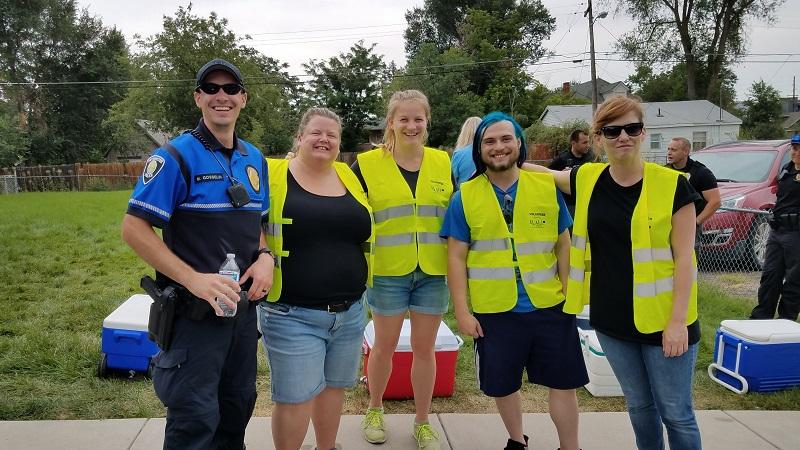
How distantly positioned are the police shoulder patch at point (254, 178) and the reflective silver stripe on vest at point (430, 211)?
0.99m

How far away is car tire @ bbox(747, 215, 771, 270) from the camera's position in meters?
7.70

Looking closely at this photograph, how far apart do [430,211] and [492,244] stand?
0.49 m

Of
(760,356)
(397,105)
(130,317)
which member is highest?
(397,105)

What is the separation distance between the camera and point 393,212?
3090 mm

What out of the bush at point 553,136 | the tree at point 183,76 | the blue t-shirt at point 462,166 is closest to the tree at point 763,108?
the bush at point 553,136

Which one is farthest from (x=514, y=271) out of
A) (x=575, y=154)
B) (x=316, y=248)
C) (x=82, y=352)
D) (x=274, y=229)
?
(x=575, y=154)

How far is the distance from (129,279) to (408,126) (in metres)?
6.16

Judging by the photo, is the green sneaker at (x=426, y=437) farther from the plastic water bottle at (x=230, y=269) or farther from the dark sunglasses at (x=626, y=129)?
the dark sunglasses at (x=626, y=129)

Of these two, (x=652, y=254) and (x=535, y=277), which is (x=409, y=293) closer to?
(x=535, y=277)

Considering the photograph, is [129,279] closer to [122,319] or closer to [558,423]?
[122,319]

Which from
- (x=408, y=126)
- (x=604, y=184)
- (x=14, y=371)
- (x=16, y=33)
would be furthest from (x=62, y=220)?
(x=16, y=33)

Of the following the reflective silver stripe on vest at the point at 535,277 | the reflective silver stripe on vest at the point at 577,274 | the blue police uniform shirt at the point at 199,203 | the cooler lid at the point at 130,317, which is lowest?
the cooler lid at the point at 130,317

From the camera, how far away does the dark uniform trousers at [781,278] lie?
524 centimetres

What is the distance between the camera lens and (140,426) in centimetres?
345
